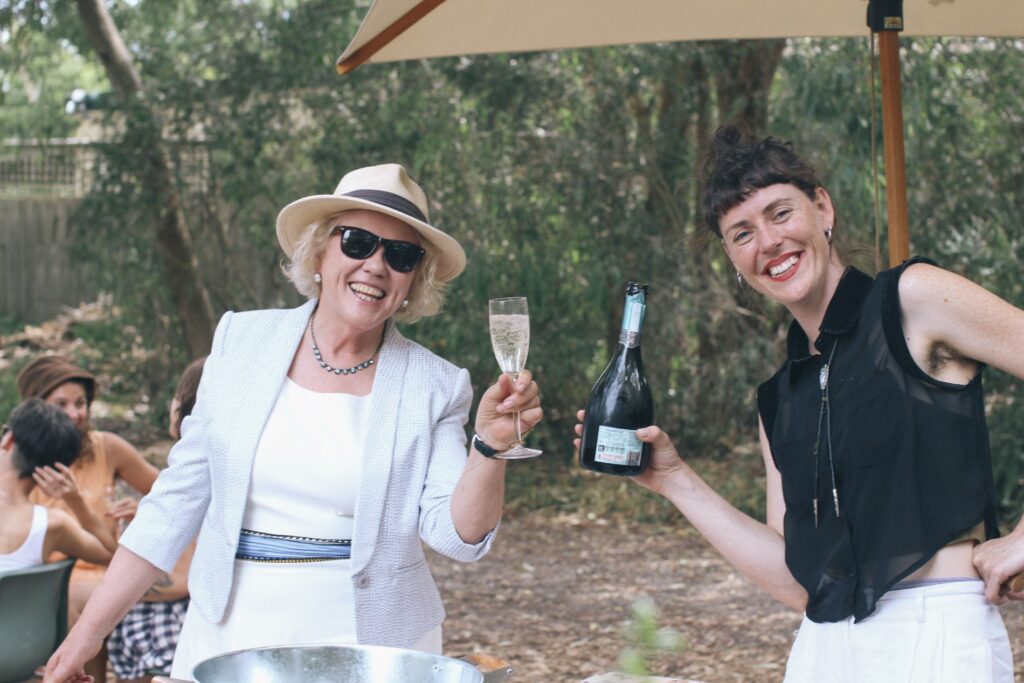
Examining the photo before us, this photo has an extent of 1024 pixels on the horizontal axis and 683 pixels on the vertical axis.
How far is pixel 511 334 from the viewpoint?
2469 millimetres

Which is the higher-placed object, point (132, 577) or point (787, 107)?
point (787, 107)

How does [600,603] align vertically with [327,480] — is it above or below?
below

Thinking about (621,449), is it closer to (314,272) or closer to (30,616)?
(314,272)

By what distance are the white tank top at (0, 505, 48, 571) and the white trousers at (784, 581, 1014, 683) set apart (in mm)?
2829

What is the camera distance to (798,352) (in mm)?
2512

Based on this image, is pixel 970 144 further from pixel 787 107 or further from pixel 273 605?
pixel 273 605

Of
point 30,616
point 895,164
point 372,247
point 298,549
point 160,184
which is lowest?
point 30,616

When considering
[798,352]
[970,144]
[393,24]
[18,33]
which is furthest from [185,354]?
[798,352]

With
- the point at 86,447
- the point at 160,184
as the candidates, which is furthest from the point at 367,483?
the point at 160,184

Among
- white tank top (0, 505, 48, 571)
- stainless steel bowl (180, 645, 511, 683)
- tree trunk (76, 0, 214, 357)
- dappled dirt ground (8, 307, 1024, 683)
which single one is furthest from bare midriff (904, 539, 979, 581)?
tree trunk (76, 0, 214, 357)

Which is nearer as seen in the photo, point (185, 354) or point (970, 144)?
→ point (970, 144)

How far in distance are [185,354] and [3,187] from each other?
501cm

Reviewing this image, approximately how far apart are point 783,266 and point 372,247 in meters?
0.97

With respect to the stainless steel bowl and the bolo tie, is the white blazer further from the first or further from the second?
the bolo tie
